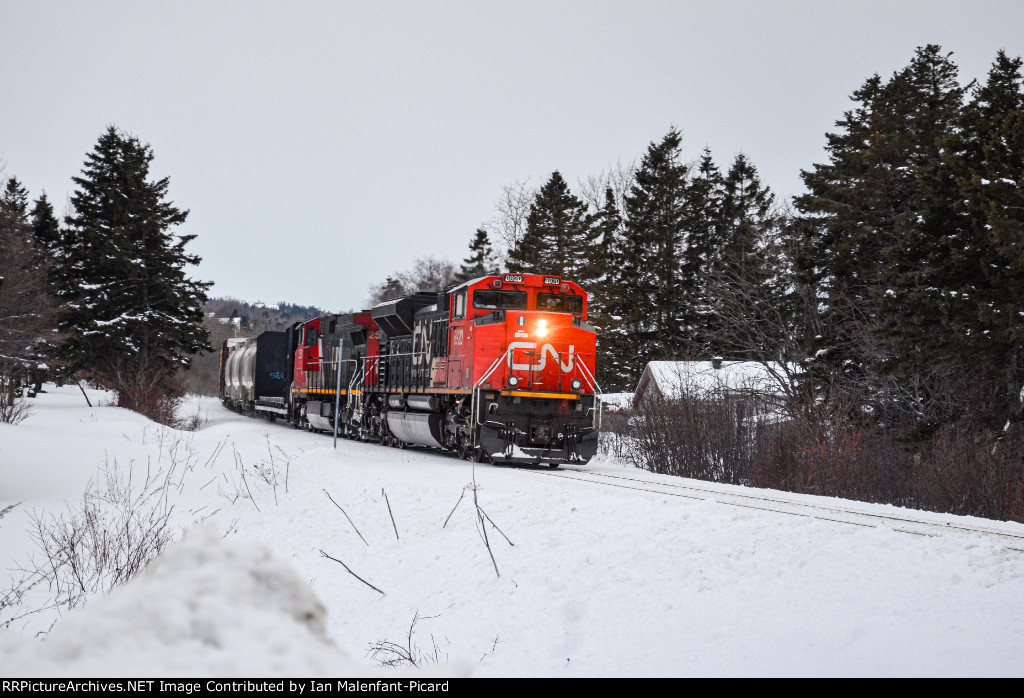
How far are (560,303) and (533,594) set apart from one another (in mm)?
11712

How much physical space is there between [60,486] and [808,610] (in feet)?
43.5

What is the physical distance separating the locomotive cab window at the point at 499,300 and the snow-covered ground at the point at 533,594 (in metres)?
5.72

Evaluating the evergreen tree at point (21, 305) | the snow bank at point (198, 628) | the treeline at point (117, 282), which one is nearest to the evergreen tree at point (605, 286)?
the treeline at point (117, 282)

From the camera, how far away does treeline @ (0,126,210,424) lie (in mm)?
37000

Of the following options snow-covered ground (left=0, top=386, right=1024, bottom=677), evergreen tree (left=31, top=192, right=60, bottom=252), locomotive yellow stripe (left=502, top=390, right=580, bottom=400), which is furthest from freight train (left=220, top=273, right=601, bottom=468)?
evergreen tree (left=31, top=192, right=60, bottom=252)

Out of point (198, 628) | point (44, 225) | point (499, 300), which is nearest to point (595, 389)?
point (499, 300)

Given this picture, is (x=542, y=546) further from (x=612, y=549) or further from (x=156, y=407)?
(x=156, y=407)

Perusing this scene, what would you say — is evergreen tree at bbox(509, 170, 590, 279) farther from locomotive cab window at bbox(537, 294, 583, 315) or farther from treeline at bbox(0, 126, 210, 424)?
locomotive cab window at bbox(537, 294, 583, 315)

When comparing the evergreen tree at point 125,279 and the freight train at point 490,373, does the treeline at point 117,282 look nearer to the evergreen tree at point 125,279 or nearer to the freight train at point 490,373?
the evergreen tree at point 125,279

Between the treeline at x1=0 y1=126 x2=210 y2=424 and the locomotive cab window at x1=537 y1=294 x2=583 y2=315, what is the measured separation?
21.7m

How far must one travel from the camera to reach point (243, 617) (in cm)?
118

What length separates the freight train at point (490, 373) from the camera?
17297mm

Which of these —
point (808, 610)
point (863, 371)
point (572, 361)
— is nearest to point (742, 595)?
point (808, 610)

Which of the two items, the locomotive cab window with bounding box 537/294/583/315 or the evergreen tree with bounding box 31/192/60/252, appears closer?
the locomotive cab window with bounding box 537/294/583/315
